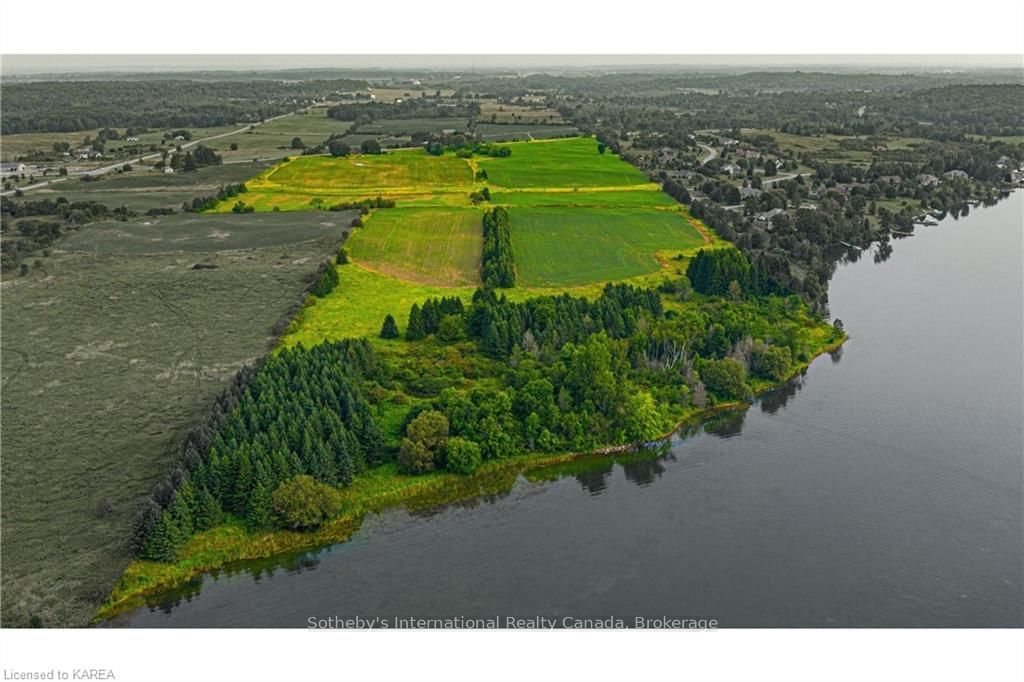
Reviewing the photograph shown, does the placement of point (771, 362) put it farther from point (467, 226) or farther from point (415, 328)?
point (467, 226)

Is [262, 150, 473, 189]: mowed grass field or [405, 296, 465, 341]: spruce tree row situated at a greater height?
[262, 150, 473, 189]: mowed grass field

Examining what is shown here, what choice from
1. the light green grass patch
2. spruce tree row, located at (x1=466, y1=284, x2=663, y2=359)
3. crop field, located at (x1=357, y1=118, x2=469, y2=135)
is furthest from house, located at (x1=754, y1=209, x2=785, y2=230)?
crop field, located at (x1=357, y1=118, x2=469, y2=135)

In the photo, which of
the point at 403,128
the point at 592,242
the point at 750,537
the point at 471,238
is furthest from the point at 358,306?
the point at 403,128

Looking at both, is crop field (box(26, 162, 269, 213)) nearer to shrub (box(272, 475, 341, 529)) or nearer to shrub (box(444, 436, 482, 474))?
shrub (box(444, 436, 482, 474))

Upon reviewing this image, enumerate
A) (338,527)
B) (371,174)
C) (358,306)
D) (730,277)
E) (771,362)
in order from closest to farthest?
1. (338,527)
2. (771,362)
3. (358,306)
4. (730,277)
5. (371,174)

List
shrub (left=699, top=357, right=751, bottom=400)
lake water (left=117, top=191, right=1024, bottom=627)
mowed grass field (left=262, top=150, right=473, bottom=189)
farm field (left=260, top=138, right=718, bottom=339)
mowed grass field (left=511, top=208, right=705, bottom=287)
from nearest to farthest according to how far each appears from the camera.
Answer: lake water (left=117, top=191, right=1024, bottom=627) → shrub (left=699, top=357, right=751, bottom=400) → farm field (left=260, top=138, right=718, bottom=339) → mowed grass field (left=511, top=208, right=705, bottom=287) → mowed grass field (left=262, top=150, right=473, bottom=189)

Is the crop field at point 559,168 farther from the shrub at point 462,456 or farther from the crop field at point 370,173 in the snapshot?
the shrub at point 462,456
